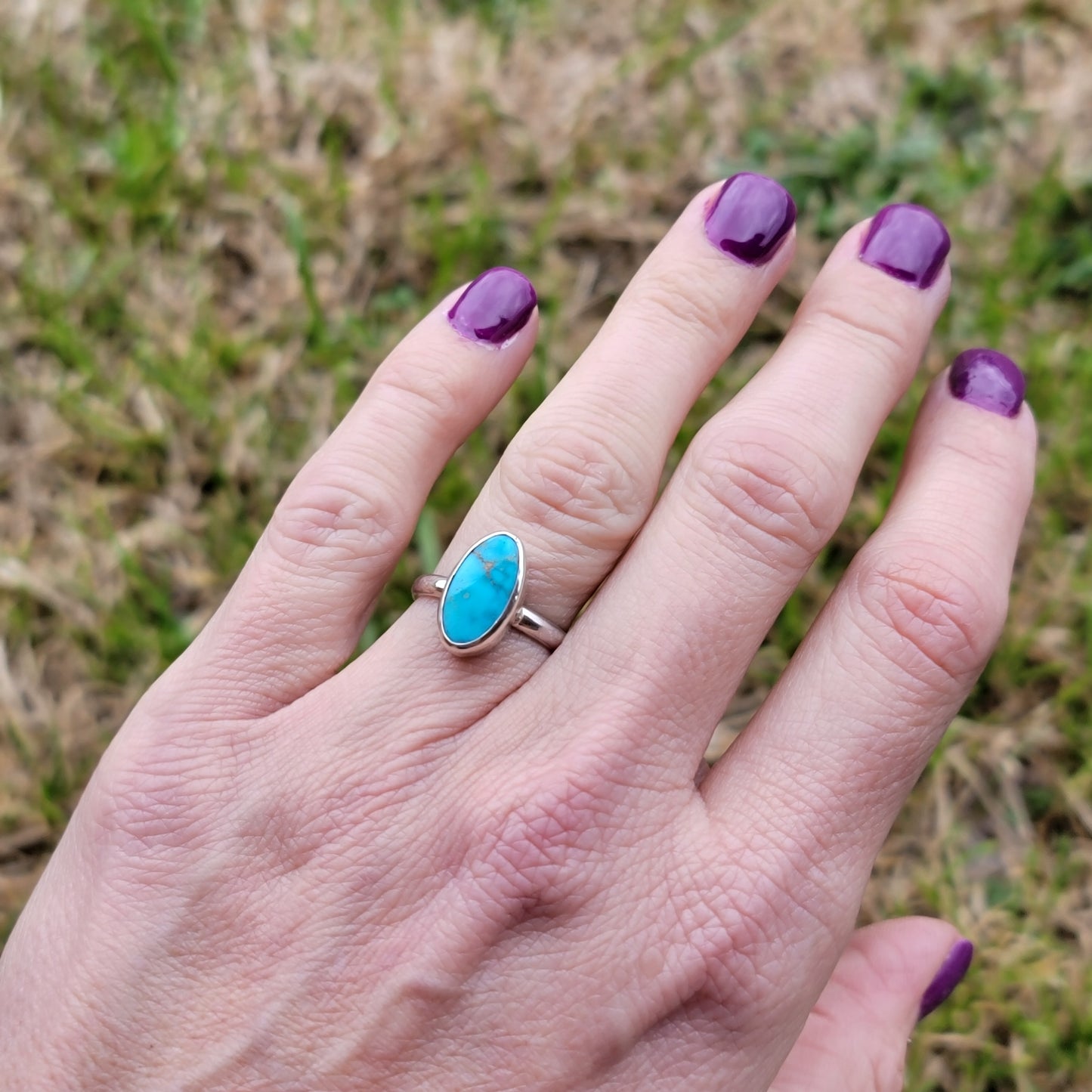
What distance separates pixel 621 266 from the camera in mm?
2586

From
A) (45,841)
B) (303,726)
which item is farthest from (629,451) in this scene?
(45,841)

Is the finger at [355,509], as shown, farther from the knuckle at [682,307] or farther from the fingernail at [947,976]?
the fingernail at [947,976]

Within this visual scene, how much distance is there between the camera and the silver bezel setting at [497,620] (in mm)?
1545

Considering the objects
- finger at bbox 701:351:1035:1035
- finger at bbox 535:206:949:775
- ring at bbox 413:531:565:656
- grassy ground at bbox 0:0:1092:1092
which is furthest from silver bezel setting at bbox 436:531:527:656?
grassy ground at bbox 0:0:1092:1092

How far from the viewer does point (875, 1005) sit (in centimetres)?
162

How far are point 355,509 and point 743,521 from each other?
22.8 inches

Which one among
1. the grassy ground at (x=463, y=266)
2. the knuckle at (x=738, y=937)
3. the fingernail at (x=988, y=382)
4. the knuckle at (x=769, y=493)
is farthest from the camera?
the grassy ground at (x=463, y=266)

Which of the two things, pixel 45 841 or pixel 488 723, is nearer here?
pixel 488 723

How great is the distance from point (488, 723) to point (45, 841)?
109cm

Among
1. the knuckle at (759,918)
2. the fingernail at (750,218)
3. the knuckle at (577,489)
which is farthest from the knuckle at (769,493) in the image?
the knuckle at (759,918)

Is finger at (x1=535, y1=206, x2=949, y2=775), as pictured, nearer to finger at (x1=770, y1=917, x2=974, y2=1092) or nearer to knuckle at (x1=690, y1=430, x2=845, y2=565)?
knuckle at (x1=690, y1=430, x2=845, y2=565)

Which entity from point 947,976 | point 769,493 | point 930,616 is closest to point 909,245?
point 769,493

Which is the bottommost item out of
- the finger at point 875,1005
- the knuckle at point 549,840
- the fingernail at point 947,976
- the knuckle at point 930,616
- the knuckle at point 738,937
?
the fingernail at point 947,976

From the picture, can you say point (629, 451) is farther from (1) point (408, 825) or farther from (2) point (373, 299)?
(2) point (373, 299)
